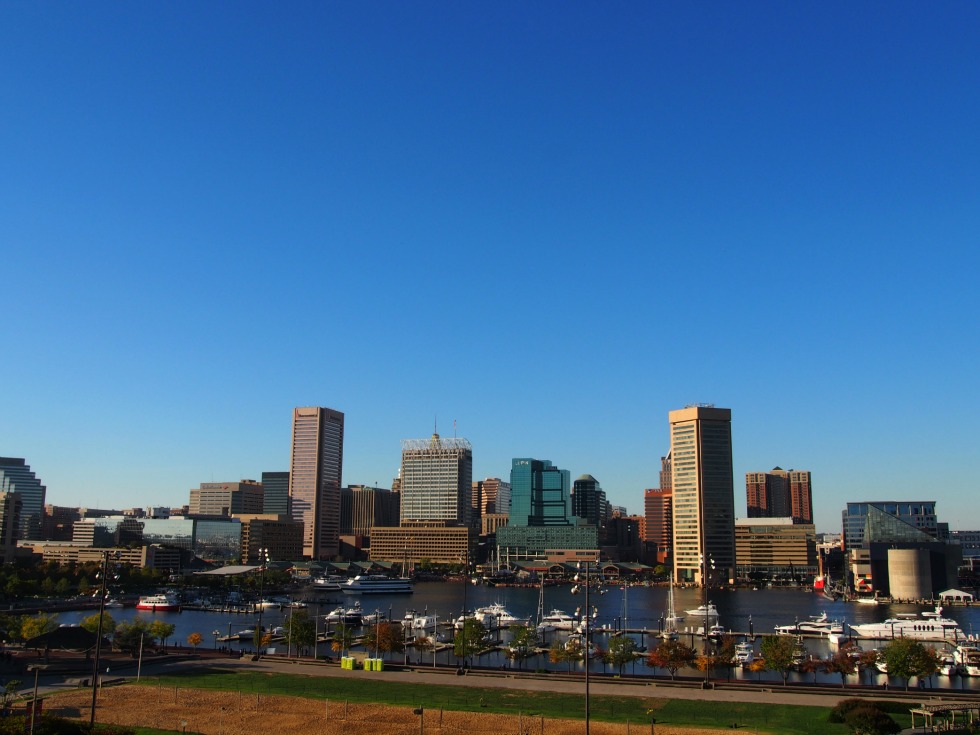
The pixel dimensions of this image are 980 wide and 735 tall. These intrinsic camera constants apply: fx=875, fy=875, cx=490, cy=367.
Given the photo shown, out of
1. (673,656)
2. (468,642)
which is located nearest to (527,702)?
(673,656)

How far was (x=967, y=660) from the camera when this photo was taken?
268ft

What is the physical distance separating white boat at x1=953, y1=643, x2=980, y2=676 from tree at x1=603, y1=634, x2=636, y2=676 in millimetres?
31089

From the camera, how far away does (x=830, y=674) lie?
7688cm

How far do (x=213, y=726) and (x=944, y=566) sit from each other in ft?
595

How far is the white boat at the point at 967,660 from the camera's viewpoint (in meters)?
78.9

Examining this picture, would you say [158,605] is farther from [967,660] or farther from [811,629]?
[967,660]

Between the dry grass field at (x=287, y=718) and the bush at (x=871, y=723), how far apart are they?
22.9ft

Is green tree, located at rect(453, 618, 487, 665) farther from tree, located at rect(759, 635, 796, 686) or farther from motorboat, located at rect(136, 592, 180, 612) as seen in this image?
motorboat, located at rect(136, 592, 180, 612)

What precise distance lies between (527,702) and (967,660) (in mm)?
50233

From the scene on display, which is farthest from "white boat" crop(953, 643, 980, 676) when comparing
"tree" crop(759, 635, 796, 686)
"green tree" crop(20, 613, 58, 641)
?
"green tree" crop(20, 613, 58, 641)

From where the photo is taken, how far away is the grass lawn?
49.1 meters

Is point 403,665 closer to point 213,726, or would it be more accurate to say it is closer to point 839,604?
point 213,726

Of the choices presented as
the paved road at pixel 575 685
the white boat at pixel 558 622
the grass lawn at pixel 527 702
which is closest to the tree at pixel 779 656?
the paved road at pixel 575 685

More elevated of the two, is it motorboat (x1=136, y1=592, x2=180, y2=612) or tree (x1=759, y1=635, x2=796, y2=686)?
tree (x1=759, y1=635, x2=796, y2=686)
